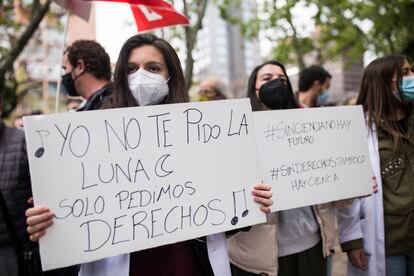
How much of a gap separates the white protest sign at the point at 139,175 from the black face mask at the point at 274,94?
1.76ft

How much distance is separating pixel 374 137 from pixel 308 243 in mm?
842

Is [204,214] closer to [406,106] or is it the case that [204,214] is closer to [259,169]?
[259,169]

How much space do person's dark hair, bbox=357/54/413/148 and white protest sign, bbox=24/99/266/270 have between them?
1172mm

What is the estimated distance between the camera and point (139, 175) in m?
1.33

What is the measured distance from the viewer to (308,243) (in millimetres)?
1934

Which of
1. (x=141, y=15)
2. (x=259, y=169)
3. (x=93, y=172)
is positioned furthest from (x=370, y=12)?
(x=93, y=172)

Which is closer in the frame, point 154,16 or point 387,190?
point 387,190

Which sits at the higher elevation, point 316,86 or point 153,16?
point 153,16

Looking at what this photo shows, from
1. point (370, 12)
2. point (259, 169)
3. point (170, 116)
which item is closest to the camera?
point (170, 116)

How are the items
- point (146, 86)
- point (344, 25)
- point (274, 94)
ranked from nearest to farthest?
point (146, 86) → point (274, 94) → point (344, 25)

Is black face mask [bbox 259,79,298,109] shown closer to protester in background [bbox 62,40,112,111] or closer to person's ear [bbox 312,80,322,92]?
protester in background [bbox 62,40,112,111]

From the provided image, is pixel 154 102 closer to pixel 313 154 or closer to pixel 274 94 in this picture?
pixel 274 94

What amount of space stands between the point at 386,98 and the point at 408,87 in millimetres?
141

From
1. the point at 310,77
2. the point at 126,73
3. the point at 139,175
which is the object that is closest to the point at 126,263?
the point at 139,175
